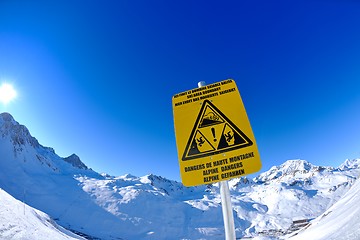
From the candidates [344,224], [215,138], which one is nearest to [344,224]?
[344,224]

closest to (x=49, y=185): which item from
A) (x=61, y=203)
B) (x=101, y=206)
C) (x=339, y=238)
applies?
(x=61, y=203)

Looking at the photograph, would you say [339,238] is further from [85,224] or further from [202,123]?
[85,224]

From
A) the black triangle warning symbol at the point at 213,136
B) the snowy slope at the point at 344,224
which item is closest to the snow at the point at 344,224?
the snowy slope at the point at 344,224

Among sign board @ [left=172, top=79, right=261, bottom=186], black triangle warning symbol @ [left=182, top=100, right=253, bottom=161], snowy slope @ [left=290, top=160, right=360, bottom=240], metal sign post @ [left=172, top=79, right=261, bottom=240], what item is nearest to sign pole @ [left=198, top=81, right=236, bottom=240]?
metal sign post @ [left=172, top=79, right=261, bottom=240]

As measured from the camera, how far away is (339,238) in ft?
12.8

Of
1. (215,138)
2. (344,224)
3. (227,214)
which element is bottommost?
(344,224)

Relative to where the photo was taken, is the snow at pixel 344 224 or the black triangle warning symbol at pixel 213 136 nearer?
the black triangle warning symbol at pixel 213 136

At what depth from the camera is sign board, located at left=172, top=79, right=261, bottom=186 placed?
2.97 m

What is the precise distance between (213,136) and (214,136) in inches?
0.5

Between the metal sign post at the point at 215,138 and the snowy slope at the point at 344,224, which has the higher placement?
the metal sign post at the point at 215,138

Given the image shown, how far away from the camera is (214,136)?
310 cm

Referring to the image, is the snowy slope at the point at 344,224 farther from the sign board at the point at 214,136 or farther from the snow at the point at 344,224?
the sign board at the point at 214,136

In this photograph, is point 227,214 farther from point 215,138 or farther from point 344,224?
point 344,224

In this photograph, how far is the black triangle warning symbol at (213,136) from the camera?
3.03 metres
